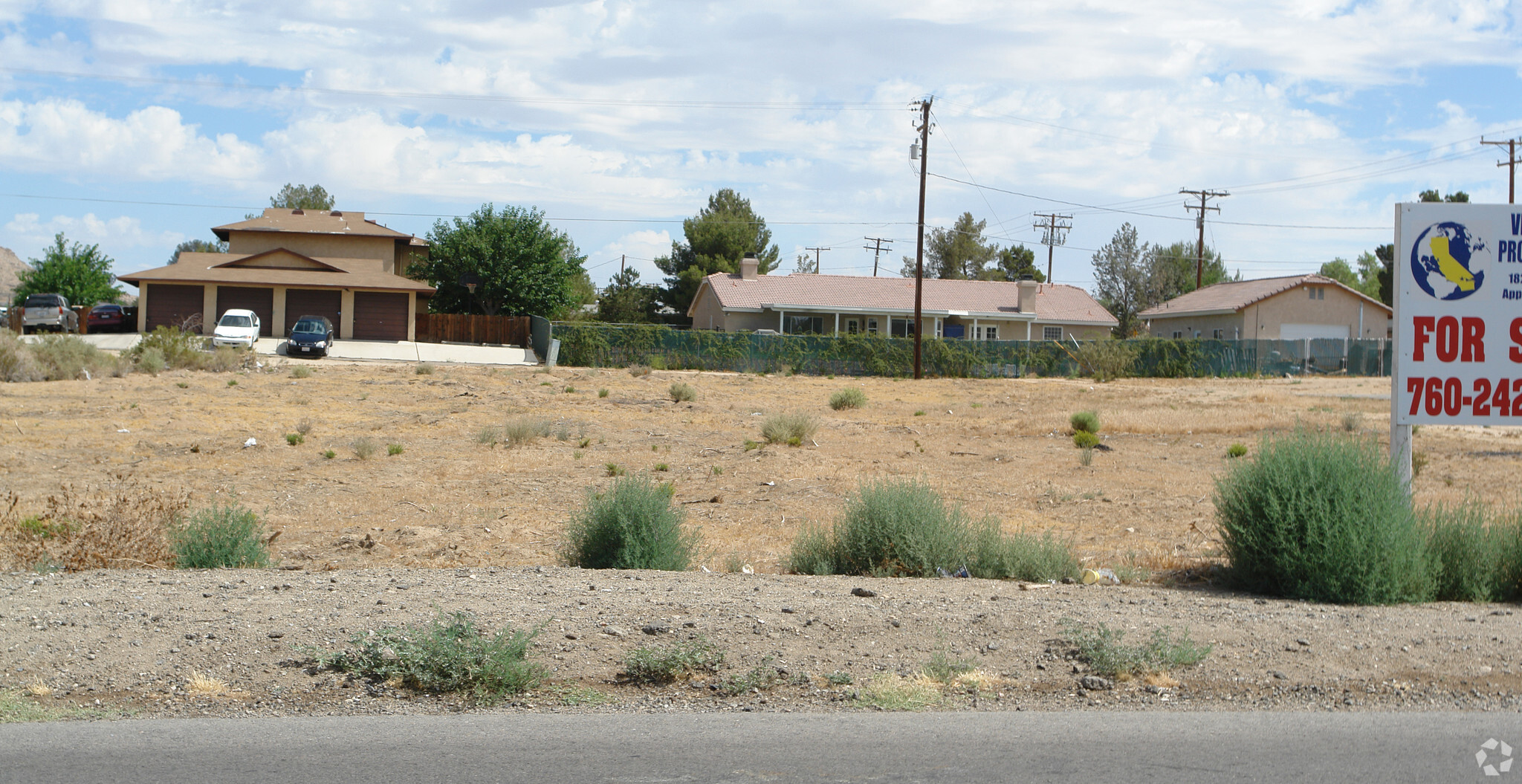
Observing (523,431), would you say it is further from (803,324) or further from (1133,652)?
(803,324)

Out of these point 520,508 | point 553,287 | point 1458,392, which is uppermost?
point 553,287

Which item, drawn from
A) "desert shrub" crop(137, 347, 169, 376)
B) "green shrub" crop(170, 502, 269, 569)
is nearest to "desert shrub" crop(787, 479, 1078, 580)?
"green shrub" crop(170, 502, 269, 569)

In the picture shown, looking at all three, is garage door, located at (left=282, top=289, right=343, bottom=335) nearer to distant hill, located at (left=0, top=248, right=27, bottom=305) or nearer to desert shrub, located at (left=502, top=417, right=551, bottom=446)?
desert shrub, located at (left=502, top=417, right=551, bottom=446)

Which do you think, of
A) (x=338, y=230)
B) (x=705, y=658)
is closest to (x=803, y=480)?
(x=705, y=658)

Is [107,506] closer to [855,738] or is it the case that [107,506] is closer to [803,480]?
[803,480]

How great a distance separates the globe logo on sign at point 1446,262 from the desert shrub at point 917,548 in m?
3.85

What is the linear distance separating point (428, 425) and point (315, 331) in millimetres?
25023

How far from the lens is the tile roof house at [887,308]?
2534 inches

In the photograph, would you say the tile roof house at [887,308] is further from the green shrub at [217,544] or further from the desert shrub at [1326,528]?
the desert shrub at [1326,528]

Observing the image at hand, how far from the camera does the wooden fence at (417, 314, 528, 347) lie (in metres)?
58.0

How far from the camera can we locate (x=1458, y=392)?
376 inches

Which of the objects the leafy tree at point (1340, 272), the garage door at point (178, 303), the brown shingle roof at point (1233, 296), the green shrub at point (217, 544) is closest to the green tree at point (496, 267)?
the garage door at point (178, 303)

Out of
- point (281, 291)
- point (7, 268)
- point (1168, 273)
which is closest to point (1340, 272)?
point (1168, 273)

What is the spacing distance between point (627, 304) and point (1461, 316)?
72.7 meters
